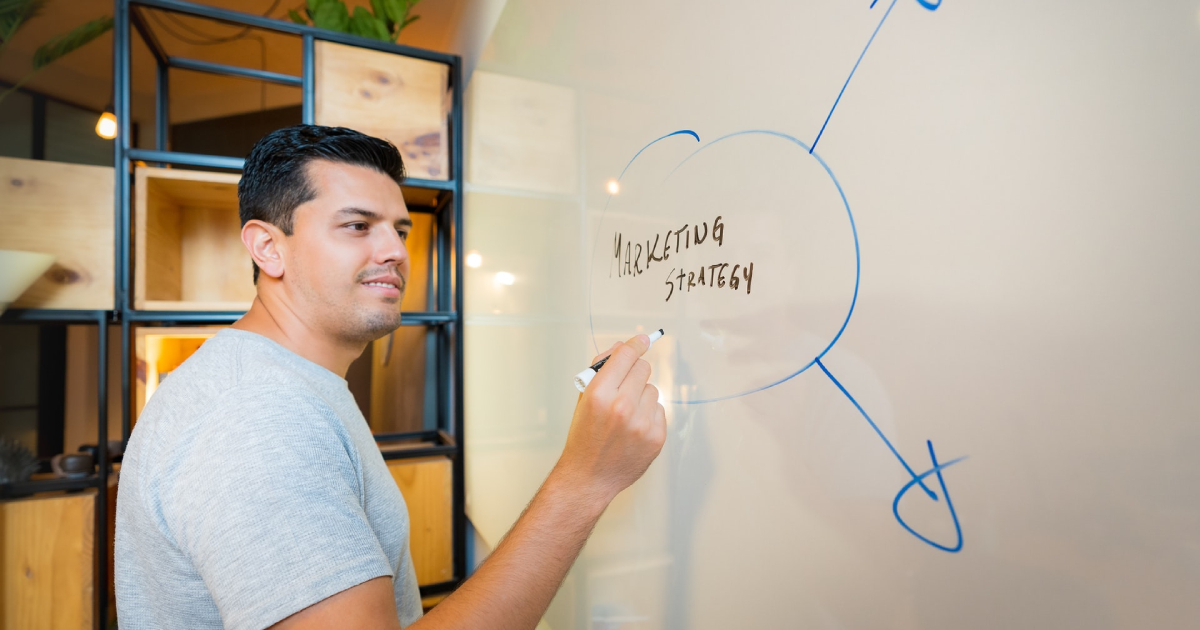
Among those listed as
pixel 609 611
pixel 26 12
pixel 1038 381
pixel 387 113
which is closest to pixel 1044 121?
pixel 1038 381

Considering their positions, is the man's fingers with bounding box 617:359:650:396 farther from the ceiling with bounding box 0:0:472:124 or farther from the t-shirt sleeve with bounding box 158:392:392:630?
the ceiling with bounding box 0:0:472:124

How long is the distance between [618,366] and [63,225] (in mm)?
1518

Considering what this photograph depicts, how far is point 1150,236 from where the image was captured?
253 millimetres

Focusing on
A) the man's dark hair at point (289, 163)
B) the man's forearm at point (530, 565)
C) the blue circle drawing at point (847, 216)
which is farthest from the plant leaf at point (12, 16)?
the man's forearm at point (530, 565)

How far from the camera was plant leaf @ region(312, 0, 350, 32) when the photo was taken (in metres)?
1.59

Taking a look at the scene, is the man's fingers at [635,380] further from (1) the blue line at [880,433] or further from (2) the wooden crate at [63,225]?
(2) the wooden crate at [63,225]

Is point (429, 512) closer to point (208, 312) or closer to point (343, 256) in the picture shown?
point (208, 312)

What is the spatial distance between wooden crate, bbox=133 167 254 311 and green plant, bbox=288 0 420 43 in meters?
0.54

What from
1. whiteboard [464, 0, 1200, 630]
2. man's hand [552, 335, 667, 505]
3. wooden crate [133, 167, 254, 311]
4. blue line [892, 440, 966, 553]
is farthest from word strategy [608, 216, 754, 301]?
wooden crate [133, 167, 254, 311]

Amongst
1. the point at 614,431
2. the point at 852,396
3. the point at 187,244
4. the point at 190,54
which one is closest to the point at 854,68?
the point at 852,396

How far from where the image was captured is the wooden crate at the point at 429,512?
5.14 feet

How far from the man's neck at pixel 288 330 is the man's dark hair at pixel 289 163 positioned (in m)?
0.11

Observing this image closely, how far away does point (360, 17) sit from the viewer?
1639 mm

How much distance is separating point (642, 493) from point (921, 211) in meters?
0.50
